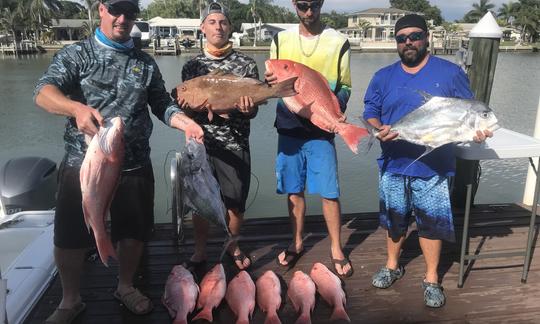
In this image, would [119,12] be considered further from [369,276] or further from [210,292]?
[369,276]

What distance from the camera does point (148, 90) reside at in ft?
9.32

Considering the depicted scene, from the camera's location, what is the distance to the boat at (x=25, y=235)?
9.95ft

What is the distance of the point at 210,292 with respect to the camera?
10.0 ft

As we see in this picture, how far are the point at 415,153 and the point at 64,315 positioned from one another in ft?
8.49

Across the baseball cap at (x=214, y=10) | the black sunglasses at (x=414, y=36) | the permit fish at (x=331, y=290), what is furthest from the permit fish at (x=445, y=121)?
the baseball cap at (x=214, y=10)

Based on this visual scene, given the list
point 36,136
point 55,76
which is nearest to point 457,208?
point 55,76

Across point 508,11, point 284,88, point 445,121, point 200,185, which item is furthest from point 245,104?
point 508,11

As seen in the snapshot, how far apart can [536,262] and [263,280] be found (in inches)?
91.9

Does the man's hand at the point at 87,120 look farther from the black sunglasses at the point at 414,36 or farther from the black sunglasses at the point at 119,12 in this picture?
the black sunglasses at the point at 414,36

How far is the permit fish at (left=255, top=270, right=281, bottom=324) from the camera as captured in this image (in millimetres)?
2861

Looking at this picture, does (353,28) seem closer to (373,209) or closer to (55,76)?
(373,209)

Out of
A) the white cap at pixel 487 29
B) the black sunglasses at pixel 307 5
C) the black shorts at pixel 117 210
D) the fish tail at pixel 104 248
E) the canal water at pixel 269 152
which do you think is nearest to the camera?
the fish tail at pixel 104 248

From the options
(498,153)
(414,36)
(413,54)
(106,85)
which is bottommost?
(498,153)

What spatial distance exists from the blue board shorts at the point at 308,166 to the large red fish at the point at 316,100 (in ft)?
1.08
